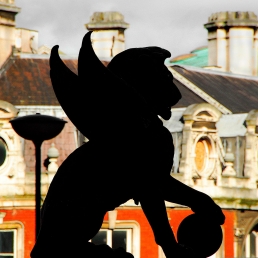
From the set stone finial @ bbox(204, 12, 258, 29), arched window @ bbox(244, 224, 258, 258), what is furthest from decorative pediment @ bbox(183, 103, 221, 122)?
stone finial @ bbox(204, 12, 258, 29)

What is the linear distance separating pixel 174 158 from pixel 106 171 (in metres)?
36.5

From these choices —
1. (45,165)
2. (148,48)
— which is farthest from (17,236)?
(148,48)

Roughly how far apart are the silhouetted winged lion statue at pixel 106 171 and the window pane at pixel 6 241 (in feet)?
107

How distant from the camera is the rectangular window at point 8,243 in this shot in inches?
1602

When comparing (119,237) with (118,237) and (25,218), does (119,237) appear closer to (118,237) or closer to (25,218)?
(118,237)

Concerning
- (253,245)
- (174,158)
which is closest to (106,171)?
(174,158)

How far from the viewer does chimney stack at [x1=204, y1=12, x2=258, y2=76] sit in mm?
57031

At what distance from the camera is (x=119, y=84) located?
845 cm

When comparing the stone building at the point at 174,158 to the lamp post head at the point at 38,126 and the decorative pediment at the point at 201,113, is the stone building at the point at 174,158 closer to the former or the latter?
the decorative pediment at the point at 201,113

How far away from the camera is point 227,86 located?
2077 inches

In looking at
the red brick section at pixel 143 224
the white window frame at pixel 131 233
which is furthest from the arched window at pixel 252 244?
the white window frame at pixel 131 233

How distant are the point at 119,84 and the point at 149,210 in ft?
2.60

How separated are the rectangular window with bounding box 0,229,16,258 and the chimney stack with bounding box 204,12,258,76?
18.8 metres

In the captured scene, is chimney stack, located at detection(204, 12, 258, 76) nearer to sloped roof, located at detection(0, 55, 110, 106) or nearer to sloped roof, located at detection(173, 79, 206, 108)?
sloped roof, located at detection(173, 79, 206, 108)
